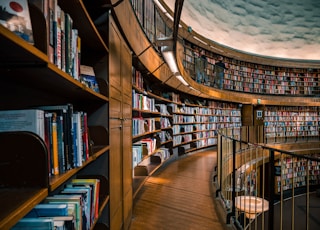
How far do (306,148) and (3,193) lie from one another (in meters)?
11.2

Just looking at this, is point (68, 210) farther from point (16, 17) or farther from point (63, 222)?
point (16, 17)

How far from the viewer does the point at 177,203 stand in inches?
125

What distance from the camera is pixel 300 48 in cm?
1031

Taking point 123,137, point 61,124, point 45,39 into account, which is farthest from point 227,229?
point 45,39

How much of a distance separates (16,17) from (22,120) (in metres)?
0.35

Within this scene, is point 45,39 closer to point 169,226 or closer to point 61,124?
point 61,124

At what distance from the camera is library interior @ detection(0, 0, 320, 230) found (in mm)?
712

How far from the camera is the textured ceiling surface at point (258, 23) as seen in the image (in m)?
7.14

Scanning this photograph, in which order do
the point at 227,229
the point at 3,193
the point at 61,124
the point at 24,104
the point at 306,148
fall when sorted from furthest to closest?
the point at 306,148 < the point at 227,229 < the point at 24,104 < the point at 61,124 < the point at 3,193

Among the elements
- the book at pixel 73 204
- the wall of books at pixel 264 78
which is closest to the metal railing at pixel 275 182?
the wall of books at pixel 264 78

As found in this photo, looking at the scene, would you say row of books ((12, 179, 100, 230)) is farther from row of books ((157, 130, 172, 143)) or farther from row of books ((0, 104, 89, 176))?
row of books ((157, 130, 172, 143))

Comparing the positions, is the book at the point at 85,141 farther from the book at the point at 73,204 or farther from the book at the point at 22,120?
the book at the point at 22,120

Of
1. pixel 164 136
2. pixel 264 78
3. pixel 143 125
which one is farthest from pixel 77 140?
pixel 264 78

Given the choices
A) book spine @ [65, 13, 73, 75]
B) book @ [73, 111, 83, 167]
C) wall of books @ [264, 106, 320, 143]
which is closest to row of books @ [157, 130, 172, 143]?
book @ [73, 111, 83, 167]
